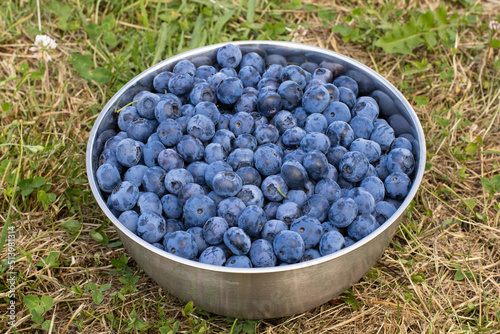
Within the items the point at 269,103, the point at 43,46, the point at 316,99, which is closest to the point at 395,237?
the point at 316,99

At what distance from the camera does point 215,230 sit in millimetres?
1527

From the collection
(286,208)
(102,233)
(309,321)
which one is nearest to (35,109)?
(102,233)

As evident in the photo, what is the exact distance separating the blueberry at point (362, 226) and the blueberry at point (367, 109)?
512 millimetres

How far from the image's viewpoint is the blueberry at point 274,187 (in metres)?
1.64

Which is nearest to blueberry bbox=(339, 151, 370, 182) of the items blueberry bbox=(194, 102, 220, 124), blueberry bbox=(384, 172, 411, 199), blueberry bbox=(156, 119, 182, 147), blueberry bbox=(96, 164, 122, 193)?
blueberry bbox=(384, 172, 411, 199)

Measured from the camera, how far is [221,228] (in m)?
1.53

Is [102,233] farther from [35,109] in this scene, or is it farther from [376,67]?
[376,67]

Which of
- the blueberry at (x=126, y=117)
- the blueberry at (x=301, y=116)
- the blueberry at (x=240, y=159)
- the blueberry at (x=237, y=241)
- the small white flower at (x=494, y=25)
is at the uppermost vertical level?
the small white flower at (x=494, y=25)

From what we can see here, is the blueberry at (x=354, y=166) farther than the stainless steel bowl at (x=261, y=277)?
Yes

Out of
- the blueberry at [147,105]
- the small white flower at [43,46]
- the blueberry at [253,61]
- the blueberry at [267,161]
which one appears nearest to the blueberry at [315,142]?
the blueberry at [267,161]

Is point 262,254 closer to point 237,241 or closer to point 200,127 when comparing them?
point 237,241

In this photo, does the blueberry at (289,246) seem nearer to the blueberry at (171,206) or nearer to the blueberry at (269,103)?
the blueberry at (171,206)

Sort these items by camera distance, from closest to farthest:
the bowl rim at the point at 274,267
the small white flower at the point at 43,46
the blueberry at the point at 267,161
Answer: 1. the bowl rim at the point at 274,267
2. the blueberry at the point at 267,161
3. the small white flower at the point at 43,46

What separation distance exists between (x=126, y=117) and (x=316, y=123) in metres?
0.80
